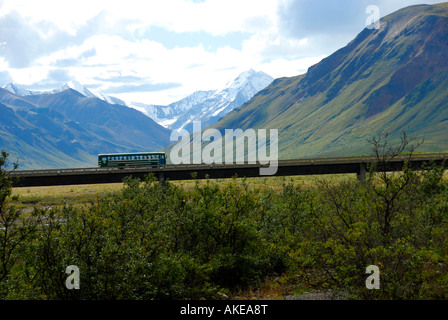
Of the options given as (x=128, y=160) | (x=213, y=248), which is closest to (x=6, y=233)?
(x=213, y=248)

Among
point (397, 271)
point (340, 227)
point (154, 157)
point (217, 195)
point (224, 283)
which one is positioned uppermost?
point (154, 157)

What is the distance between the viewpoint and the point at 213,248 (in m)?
20.0

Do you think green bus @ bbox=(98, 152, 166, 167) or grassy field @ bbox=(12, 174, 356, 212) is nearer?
grassy field @ bbox=(12, 174, 356, 212)

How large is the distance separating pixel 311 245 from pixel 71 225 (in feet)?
32.6

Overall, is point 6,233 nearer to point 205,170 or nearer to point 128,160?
point 205,170

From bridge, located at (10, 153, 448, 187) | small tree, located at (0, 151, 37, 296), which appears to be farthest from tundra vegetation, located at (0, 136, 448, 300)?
bridge, located at (10, 153, 448, 187)

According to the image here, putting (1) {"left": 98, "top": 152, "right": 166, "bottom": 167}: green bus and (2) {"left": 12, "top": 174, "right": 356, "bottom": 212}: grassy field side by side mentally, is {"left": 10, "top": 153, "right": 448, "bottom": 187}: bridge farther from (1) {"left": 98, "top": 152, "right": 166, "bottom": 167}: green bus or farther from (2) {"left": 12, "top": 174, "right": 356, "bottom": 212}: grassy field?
(1) {"left": 98, "top": 152, "right": 166, "bottom": 167}: green bus

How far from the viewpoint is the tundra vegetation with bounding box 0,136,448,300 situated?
47.3ft

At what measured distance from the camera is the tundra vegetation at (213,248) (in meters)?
14.4

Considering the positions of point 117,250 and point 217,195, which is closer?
point 117,250
